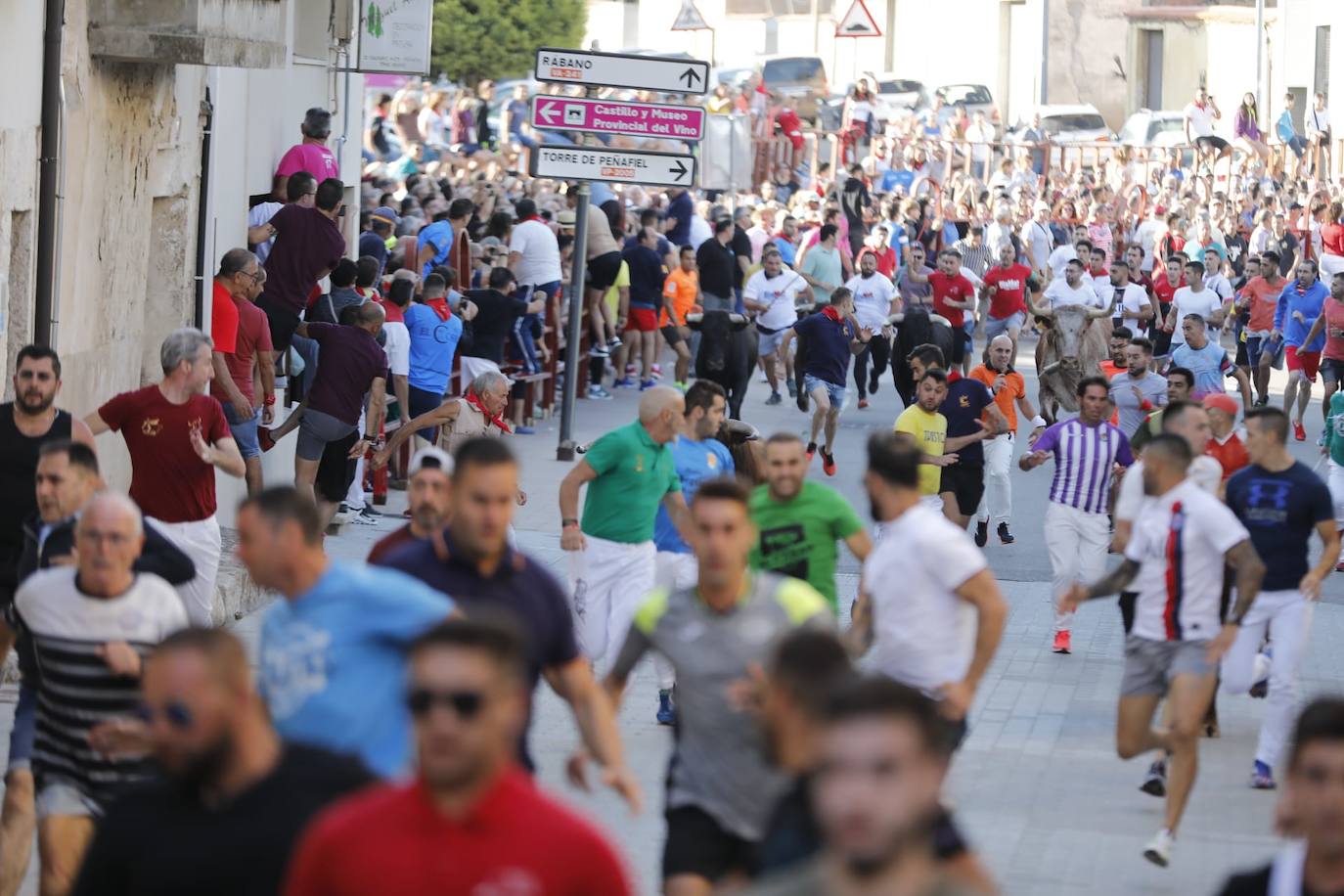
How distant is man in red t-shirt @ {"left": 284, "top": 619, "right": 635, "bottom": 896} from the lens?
13.1ft

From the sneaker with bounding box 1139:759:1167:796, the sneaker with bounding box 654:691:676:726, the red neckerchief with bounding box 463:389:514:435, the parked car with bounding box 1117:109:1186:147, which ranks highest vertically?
the parked car with bounding box 1117:109:1186:147

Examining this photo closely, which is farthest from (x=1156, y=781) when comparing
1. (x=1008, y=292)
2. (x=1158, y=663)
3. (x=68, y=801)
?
(x=1008, y=292)

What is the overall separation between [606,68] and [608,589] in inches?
296

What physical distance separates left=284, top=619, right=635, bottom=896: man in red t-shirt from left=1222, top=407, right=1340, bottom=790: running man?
6.74 m

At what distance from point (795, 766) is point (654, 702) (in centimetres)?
709

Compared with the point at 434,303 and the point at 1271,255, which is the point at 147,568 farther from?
the point at 1271,255

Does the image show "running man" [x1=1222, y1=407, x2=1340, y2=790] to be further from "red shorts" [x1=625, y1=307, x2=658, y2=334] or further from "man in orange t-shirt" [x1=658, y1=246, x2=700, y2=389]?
"red shorts" [x1=625, y1=307, x2=658, y2=334]

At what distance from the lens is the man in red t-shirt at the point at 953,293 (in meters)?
24.1

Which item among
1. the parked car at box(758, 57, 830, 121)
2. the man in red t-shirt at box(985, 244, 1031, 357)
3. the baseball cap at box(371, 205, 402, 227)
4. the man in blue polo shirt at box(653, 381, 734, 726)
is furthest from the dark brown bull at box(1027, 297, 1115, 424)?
the parked car at box(758, 57, 830, 121)

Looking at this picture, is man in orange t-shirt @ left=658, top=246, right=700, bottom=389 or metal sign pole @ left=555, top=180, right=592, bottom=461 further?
man in orange t-shirt @ left=658, top=246, right=700, bottom=389

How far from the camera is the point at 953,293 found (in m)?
24.1

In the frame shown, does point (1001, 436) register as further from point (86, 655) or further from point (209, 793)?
point (209, 793)

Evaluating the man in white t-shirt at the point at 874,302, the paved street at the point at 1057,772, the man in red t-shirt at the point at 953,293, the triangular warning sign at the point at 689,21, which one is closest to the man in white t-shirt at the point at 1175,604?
the paved street at the point at 1057,772

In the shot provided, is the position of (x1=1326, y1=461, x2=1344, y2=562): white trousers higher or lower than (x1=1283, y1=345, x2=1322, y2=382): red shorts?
lower
